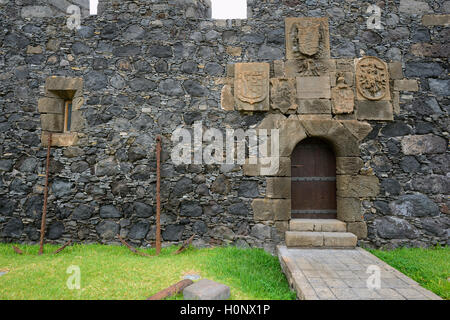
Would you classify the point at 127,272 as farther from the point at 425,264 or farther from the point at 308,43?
the point at 308,43

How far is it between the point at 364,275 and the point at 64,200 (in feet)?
14.8

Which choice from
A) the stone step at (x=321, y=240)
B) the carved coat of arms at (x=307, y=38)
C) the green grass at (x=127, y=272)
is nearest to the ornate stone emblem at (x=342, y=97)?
the carved coat of arms at (x=307, y=38)

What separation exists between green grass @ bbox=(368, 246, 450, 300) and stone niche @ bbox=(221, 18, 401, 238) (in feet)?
1.76

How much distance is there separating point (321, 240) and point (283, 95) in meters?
2.35

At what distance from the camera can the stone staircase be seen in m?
3.71

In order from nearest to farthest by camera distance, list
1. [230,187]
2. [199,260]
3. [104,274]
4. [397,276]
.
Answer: [397,276] → [104,274] → [199,260] → [230,187]

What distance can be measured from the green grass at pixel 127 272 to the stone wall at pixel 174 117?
0.38 m

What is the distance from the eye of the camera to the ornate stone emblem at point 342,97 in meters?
4.05

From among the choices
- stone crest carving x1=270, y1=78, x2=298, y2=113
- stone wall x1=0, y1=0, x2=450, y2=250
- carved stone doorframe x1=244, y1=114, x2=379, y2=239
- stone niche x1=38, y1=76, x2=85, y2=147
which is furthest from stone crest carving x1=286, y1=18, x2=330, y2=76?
stone niche x1=38, y1=76, x2=85, y2=147

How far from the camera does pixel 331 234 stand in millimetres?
3781

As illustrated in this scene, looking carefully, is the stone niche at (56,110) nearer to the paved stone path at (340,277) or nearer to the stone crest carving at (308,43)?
the stone crest carving at (308,43)

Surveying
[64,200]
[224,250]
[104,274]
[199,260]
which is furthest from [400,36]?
[64,200]

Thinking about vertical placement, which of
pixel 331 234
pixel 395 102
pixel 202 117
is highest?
pixel 395 102

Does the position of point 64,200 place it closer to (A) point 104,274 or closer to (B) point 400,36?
(A) point 104,274
